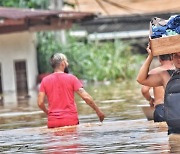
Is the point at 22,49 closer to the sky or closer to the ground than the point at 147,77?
closer to the sky

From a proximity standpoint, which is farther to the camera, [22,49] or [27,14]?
[22,49]

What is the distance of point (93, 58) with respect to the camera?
1555 inches

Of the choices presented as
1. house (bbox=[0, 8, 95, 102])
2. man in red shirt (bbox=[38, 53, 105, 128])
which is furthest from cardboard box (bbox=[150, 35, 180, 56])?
house (bbox=[0, 8, 95, 102])

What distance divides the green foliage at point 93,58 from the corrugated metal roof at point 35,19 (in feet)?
5.18

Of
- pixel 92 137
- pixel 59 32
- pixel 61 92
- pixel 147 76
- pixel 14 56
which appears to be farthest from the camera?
pixel 59 32

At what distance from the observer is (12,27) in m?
34.4

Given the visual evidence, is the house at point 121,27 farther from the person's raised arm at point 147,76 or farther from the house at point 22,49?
the person's raised arm at point 147,76

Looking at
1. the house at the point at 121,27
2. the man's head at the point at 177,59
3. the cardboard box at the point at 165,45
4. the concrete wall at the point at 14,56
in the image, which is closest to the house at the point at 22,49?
the concrete wall at the point at 14,56

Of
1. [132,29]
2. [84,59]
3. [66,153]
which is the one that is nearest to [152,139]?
[66,153]

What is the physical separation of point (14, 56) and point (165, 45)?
84.0 feet

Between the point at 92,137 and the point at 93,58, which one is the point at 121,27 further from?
the point at 92,137

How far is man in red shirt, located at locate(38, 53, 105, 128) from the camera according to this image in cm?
1277

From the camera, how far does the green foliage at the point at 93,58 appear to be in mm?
37531

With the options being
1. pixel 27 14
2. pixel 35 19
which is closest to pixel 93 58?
pixel 35 19
